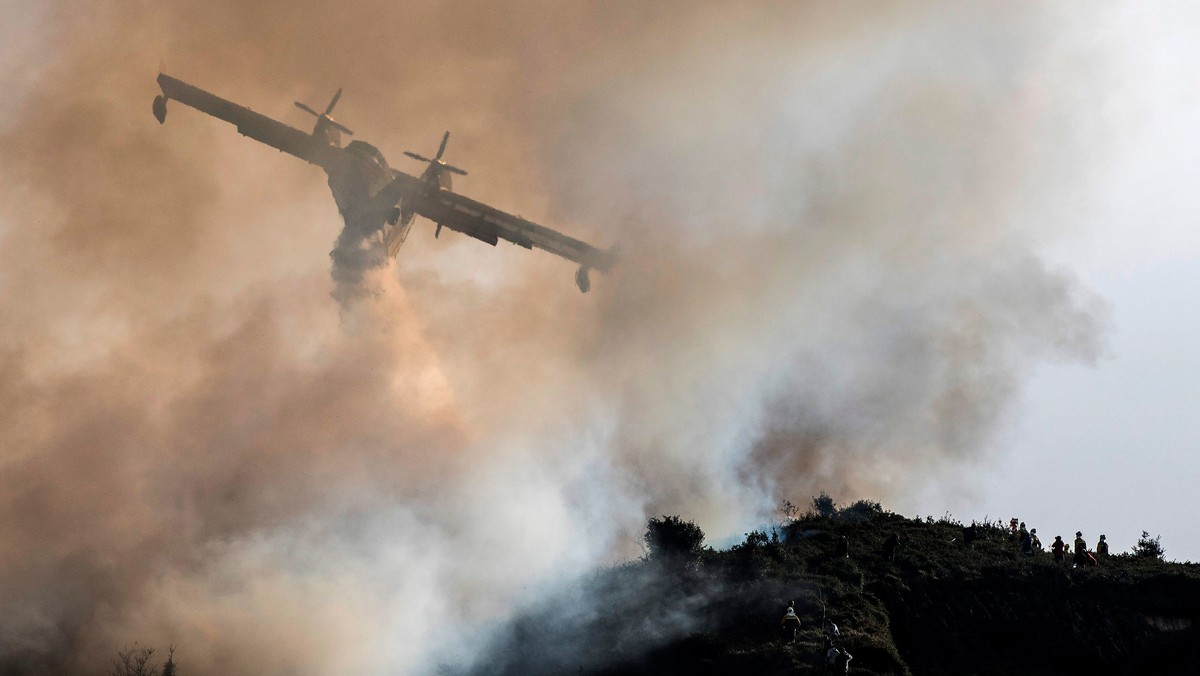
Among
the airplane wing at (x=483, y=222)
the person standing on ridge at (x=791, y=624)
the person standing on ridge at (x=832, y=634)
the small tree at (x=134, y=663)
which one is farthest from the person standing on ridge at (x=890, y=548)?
the small tree at (x=134, y=663)

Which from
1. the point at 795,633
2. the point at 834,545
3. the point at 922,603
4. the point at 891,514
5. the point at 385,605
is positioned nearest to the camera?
the point at 795,633

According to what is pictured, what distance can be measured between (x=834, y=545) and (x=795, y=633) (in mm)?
11631

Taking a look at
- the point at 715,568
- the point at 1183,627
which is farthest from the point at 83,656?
the point at 1183,627

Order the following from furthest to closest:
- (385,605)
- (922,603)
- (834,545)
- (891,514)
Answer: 1. (891,514)
2. (834,545)
3. (385,605)
4. (922,603)

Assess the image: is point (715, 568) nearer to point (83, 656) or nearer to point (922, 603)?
point (922, 603)

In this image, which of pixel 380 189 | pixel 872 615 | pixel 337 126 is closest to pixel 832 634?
pixel 872 615

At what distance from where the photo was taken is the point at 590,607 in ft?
142

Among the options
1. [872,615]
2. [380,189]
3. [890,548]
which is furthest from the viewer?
[380,189]

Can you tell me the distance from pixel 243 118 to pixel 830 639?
39.5 meters

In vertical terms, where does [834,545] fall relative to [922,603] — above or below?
above

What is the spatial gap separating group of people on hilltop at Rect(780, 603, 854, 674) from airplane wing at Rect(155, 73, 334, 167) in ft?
111

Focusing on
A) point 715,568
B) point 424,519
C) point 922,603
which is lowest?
point 922,603

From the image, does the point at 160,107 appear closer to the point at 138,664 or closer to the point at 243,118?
the point at 243,118

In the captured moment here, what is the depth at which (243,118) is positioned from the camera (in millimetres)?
56688
